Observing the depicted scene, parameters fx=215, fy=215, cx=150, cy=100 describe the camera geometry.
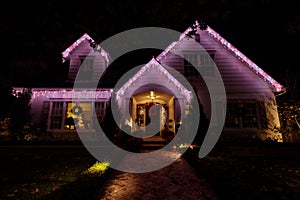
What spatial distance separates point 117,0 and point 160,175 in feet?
20.9

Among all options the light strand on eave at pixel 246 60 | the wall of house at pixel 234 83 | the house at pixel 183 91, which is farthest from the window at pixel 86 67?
the light strand on eave at pixel 246 60

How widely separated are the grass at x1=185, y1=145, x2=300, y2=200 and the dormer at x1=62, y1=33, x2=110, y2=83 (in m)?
9.70

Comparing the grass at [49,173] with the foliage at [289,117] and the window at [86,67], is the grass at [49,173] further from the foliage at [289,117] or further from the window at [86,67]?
the foliage at [289,117]

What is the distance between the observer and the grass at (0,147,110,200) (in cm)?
471

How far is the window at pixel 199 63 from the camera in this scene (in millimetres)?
15328

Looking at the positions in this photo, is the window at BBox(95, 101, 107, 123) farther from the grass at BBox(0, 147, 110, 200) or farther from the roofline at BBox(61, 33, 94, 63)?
the grass at BBox(0, 147, 110, 200)

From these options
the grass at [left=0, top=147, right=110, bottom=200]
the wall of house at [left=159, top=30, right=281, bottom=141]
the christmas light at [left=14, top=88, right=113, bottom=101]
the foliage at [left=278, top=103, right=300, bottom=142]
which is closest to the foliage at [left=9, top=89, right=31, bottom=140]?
the christmas light at [left=14, top=88, right=113, bottom=101]

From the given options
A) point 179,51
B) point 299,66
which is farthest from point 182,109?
point 299,66

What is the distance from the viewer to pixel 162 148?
39.8ft

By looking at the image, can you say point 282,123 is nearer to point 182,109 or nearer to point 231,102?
point 231,102

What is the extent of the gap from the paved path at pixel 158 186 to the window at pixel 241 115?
26.8ft

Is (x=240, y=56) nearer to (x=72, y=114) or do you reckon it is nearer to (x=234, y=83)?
(x=234, y=83)

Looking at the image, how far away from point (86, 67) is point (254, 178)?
1323 cm

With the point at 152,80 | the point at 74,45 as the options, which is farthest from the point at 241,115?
the point at 74,45
